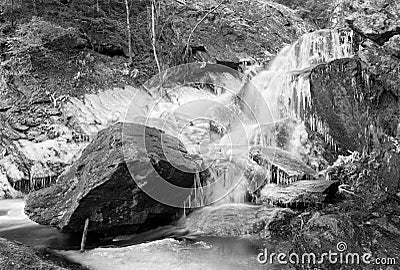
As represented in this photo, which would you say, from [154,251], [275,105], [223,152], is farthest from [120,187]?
[275,105]

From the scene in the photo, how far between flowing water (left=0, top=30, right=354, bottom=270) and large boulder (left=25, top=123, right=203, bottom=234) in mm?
305

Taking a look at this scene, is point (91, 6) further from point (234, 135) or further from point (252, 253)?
point (252, 253)

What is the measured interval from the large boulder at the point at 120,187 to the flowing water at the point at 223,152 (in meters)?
0.30

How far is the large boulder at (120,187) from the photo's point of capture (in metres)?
5.84

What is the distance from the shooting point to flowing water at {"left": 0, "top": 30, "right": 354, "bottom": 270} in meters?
5.25

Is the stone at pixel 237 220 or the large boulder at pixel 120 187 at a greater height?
the large boulder at pixel 120 187

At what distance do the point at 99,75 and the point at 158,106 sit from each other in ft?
7.62

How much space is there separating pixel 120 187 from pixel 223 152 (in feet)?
11.7

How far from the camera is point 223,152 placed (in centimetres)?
886

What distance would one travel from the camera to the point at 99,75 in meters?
12.3

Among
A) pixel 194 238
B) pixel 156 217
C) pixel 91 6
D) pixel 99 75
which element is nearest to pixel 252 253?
pixel 194 238

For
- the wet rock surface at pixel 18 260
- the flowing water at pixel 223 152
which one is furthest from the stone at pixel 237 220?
the wet rock surface at pixel 18 260

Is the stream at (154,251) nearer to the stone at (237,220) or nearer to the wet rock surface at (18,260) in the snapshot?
the stone at (237,220)

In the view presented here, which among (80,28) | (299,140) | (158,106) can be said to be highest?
(80,28)
